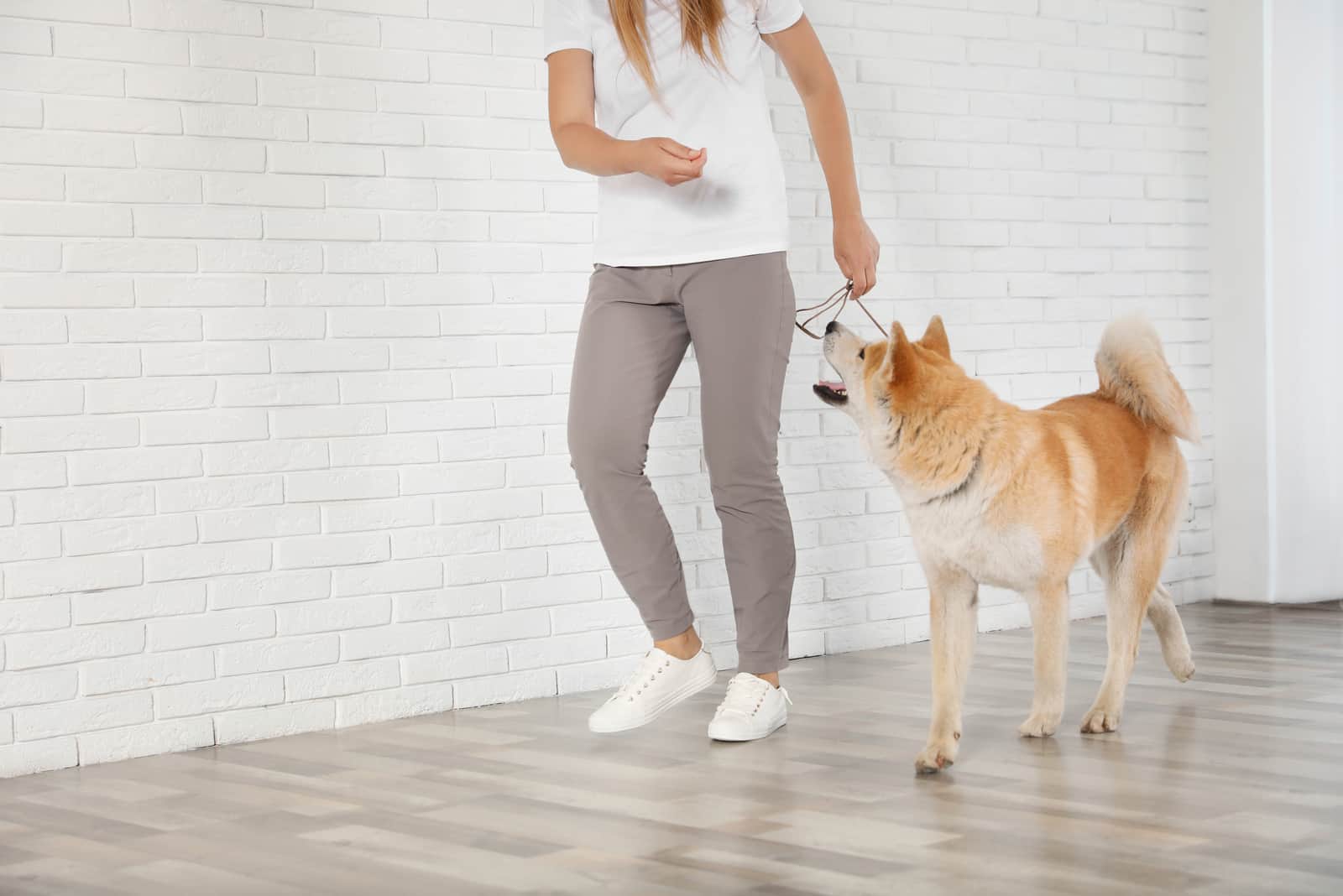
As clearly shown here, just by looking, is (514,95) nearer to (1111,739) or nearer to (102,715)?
(102,715)

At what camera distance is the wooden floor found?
199 cm

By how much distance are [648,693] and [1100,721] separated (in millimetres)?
824

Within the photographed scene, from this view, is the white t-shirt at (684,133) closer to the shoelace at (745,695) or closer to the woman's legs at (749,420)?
the woman's legs at (749,420)

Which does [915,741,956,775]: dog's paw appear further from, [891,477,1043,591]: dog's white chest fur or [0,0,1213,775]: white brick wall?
[0,0,1213,775]: white brick wall

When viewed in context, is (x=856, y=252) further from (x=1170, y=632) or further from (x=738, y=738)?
(x=1170, y=632)

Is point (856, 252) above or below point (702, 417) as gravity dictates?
above

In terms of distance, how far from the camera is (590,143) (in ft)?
8.95

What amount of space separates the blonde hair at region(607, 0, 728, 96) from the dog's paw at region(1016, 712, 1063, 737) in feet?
4.32

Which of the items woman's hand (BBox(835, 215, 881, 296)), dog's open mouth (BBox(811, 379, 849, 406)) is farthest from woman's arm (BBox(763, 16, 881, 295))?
dog's open mouth (BBox(811, 379, 849, 406))

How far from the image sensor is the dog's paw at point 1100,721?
2.81 meters

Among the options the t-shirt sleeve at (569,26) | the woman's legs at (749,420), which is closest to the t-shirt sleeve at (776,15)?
the t-shirt sleeve at (569,26)

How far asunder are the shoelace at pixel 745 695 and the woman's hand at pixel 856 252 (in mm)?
751

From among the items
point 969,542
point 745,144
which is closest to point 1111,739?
point 969,542

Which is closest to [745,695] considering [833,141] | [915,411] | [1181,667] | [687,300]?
[915,411]
